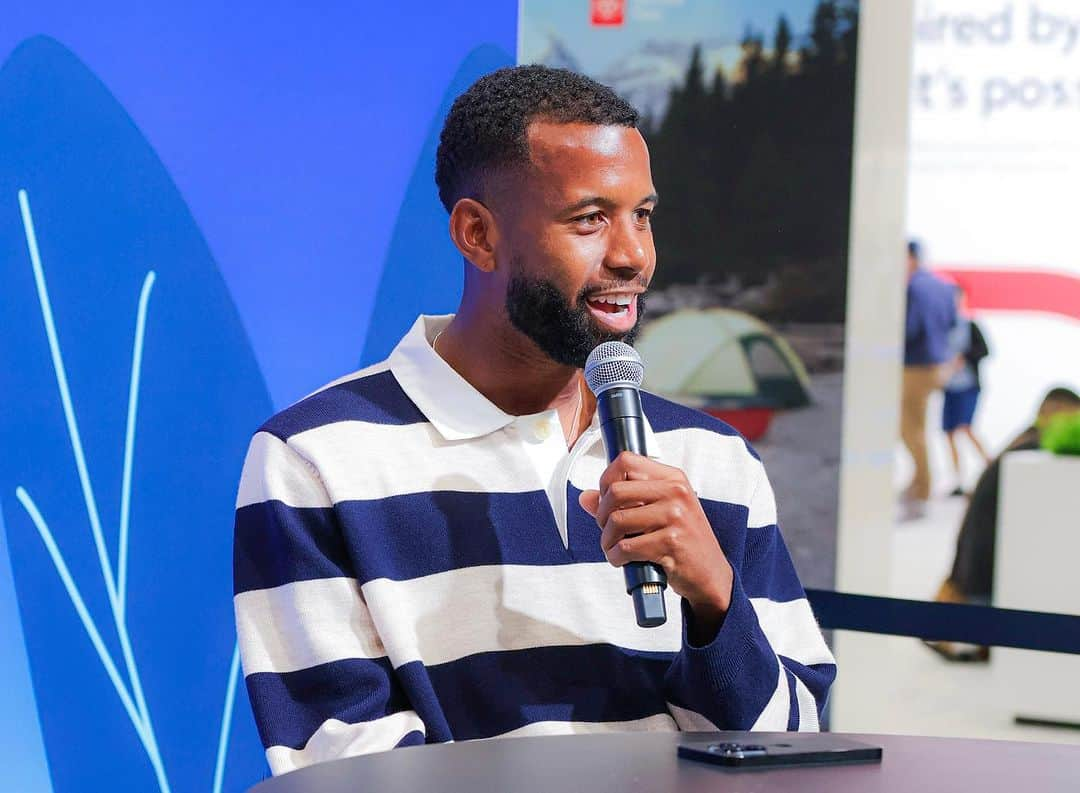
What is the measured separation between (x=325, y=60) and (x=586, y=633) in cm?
97

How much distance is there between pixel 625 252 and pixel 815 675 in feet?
1.89

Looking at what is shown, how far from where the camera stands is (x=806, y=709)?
164 cm

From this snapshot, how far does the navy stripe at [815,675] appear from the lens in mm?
1697

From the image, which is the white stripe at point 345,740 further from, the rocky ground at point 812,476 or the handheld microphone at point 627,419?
the rocky ground at point 812,476

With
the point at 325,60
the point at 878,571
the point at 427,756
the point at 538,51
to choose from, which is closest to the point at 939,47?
the point at 538,51

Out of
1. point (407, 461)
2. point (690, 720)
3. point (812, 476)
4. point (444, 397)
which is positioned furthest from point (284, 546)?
point (812, 476)

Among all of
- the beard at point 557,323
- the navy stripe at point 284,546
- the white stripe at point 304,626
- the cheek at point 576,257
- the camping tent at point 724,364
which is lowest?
the camping tent at point 724,364

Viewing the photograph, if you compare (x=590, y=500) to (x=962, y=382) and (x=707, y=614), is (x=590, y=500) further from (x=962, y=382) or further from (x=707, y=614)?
(x=962, y=382)

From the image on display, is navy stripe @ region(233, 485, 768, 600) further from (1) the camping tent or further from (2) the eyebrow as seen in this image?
(1) the camping tent

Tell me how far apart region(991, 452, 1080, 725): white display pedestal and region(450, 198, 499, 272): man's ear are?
3480 millimetres

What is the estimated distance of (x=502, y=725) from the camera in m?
1.58

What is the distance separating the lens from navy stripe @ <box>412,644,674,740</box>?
5.20ft

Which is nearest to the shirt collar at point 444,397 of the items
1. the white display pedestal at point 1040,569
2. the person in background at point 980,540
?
the white display pedestal at point 1040,569

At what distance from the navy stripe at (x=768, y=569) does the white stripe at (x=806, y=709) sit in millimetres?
133
